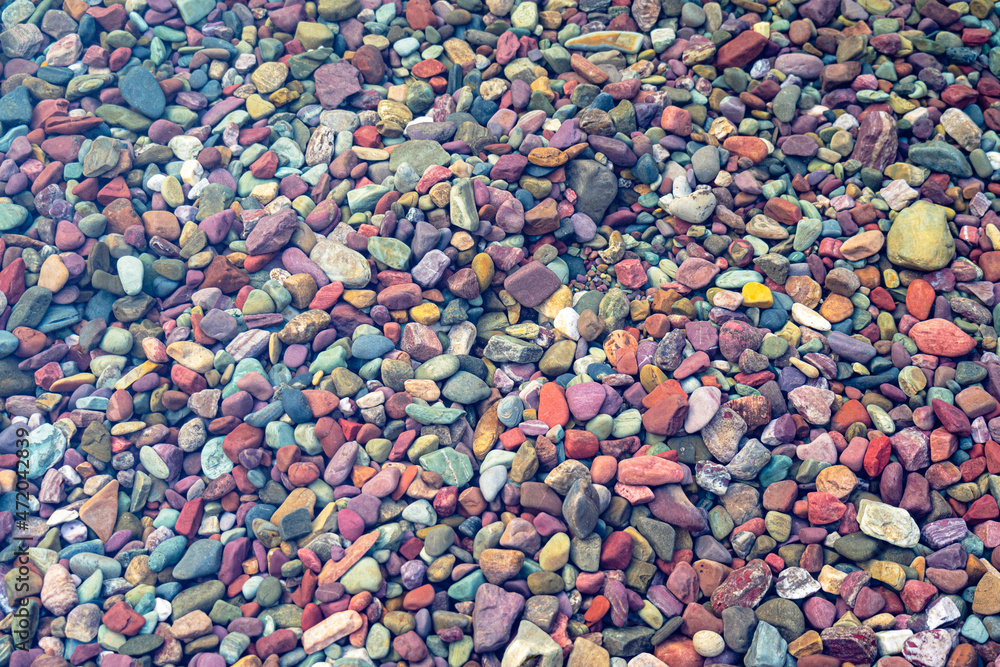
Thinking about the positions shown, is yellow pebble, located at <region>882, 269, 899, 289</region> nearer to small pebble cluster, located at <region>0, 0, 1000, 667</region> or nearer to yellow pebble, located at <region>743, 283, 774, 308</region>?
small pebble cluster, located at <region>0, 0, 1000, 667</region>

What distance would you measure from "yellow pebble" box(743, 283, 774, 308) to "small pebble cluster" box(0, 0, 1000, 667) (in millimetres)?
20

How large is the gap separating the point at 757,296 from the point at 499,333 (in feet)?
3.76

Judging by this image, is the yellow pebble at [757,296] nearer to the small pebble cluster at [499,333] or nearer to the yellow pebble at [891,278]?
the small pebble cluster at [499,333]

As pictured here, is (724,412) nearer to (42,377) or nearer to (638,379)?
(638,379)

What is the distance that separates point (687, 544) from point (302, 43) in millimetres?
3256

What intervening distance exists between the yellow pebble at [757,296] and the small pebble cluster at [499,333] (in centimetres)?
2

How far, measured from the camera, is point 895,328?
2.76 m

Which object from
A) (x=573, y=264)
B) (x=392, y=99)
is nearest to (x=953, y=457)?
A: (x=573, y=264)

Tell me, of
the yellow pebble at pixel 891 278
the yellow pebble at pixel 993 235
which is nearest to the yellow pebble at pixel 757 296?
the yellow pebble at pixel 891 278

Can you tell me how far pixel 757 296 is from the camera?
→ 2.75 meters

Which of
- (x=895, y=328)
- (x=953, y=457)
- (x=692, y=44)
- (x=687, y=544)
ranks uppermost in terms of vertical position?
(x=692, y=44)

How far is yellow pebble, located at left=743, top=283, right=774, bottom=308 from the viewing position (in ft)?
8.98

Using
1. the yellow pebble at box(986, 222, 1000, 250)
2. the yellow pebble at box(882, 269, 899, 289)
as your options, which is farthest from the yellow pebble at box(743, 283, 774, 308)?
the yellow pebble at box(986, 222, 1000, 250)

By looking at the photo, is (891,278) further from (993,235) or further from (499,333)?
(499,333)
